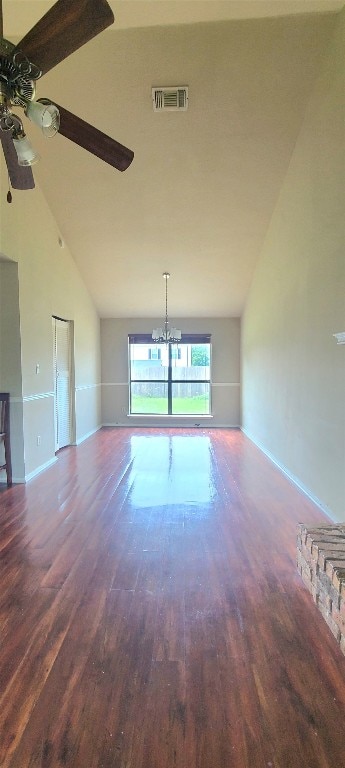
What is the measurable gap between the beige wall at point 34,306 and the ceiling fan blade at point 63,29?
2.24 m

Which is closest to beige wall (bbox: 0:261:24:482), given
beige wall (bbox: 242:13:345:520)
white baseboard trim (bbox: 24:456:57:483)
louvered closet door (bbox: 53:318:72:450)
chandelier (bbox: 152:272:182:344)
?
white baseboard trim (bbox: 24:456:57:483)

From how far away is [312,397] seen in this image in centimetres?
346

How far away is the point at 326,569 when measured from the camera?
1810 millimetres

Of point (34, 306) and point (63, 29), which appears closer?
point (63, 29)

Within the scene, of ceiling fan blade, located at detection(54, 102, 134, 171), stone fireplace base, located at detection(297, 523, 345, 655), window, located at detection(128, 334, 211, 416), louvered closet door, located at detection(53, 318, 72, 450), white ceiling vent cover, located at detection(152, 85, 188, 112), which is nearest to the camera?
stone fireplace base, located at detection(297, 523, 345, 655)

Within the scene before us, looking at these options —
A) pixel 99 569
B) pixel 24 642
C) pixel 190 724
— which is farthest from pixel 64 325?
pixel 190 724

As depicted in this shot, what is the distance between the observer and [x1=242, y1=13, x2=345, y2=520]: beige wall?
2873mm

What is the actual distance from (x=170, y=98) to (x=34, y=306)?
2593 millimetres

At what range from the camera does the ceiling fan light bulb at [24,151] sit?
1.86 metres

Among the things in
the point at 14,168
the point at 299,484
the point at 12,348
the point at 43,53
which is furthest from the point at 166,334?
the point at 43,53

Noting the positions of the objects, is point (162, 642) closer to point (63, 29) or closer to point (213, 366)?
point (63, 29)

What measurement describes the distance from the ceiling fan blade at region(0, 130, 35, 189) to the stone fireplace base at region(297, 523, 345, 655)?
2703 mm

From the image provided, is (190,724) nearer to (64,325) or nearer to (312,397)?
(312,397)

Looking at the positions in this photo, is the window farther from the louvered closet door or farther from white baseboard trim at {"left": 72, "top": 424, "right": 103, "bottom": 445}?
the louvered closet door
